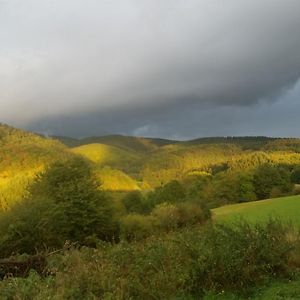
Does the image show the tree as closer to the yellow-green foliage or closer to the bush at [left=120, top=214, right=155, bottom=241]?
the bush at [left=120, top=214, right=155, bottom=241]

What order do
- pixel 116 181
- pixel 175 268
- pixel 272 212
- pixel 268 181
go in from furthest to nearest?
pixel 116 181, pixel 268 181, pixel 272 212, pixel 175 268

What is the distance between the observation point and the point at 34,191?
5772cm

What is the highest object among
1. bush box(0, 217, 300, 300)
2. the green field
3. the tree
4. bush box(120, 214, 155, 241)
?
the tree

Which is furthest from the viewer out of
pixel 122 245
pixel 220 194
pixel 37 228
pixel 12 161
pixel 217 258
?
pixel 12 161

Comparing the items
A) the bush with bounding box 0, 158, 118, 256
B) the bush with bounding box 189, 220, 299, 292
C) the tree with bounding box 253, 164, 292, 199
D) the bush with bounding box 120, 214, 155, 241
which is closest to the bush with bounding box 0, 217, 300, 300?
the bush with bounding box 189, 220, 299, 292

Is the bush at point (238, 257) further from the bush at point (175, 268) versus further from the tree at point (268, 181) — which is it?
the tree at point (268, 181)

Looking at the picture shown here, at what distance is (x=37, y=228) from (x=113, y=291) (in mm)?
38817

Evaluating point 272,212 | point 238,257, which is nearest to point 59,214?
point 272,212

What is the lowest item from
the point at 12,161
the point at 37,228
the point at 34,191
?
the point at 37,228

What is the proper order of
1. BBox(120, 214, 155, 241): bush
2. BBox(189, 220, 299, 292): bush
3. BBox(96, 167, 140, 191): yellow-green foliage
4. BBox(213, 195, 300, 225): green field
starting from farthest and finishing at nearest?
1. BBox(96, 167, 140, 191): yellow-green foliage
2. BBox(120, 214, 155, 241): bush
3. BBox(213, 195, 300, 225): green field
4. BBox(189, 220, 299, 292): bush

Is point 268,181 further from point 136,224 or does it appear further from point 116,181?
point 116,181

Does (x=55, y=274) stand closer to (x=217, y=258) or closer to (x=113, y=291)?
(x=113, y=291)

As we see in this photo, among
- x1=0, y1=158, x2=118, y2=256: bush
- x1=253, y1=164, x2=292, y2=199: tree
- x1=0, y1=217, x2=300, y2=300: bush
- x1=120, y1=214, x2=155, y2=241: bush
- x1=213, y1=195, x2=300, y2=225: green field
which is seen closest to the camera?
x1=0, y1=217, x2=300, y2=300: bush

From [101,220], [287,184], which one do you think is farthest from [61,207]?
[287,184]
